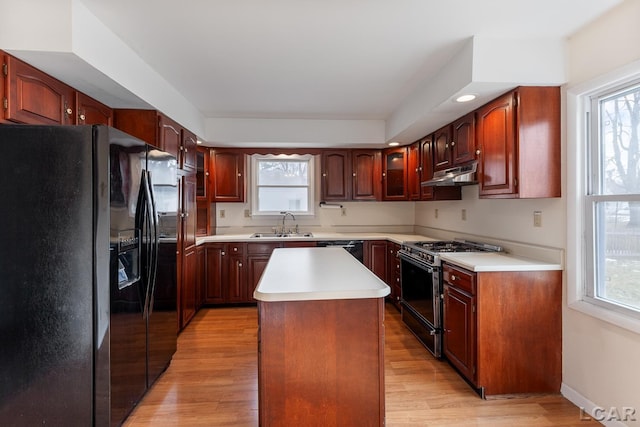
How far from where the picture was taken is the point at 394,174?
14.5 ft

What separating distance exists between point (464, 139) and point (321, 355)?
7.33 ft

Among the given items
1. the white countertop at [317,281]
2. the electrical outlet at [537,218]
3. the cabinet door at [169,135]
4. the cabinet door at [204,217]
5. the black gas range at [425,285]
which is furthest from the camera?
the cabinet door at [204,217]

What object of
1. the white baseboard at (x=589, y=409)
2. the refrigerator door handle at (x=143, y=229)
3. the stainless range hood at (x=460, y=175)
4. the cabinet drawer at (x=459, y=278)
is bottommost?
the white baseboard at (x=589, y=409)

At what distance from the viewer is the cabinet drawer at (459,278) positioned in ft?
7.26

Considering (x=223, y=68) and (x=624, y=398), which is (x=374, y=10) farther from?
(x=624, y=398)

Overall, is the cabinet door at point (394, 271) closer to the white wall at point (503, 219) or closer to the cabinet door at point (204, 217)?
the white wall at point (503, 219)

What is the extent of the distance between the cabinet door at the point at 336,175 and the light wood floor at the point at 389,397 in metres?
2.14

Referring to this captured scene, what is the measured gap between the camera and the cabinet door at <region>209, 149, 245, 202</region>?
4.32 m

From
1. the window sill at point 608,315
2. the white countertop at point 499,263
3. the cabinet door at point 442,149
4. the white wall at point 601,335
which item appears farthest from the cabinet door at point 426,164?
the window sill at point 608,315

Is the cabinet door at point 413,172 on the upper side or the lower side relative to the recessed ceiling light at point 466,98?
lower

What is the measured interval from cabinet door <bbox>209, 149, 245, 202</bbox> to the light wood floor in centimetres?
197

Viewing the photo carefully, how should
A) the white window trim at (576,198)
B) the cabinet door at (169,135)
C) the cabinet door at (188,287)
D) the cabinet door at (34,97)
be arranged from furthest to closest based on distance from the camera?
1. the cabinet door at (188,287)
2. the cabinet door at (169,135)
3. the white window trim at (576,198)
4. the cabinet door at (34,97)

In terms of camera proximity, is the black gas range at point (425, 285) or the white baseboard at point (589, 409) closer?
the white baseboard at point (589, 409)
